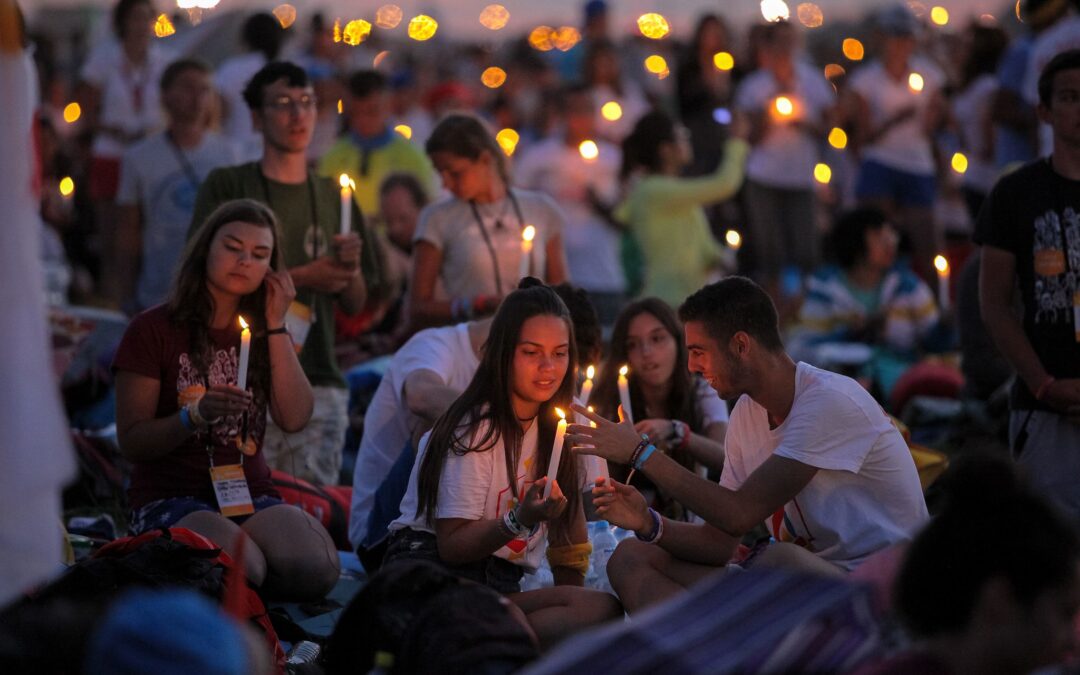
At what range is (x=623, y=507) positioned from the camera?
443cm

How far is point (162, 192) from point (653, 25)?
9.10 meters

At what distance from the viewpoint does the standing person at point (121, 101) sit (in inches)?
379

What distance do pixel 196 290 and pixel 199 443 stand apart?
0.51m

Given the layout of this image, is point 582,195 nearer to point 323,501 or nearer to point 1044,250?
point 323,501

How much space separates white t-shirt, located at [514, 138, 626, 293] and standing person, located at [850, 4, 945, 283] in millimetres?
1920

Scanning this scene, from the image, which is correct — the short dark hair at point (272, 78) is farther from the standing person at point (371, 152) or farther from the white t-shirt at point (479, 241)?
the standing person at point (371, 152)

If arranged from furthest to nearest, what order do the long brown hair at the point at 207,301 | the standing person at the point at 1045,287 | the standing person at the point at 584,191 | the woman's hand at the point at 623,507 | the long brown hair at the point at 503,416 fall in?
the standing person at the point at 584,191 < the standing person at the point at 1045,287 < the long brown hair at the point at 207,301 < the long brown hair at the point at 503,416 < the woman's hand at the point at 623,507

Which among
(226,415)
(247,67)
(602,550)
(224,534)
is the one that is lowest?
(602,550)

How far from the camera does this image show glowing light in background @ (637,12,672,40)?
50.6 feet

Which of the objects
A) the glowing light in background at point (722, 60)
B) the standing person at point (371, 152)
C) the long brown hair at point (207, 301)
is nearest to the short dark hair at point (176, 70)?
the standing person at point (371, 152)

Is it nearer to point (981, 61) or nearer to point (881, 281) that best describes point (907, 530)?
point (881, 281)

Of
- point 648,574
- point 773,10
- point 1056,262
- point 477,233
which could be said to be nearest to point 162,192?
point 477,233

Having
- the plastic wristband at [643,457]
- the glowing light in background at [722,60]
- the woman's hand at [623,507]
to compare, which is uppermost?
the glowing light in background at [722,60]

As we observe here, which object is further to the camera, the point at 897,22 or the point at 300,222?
the point at 897,22
